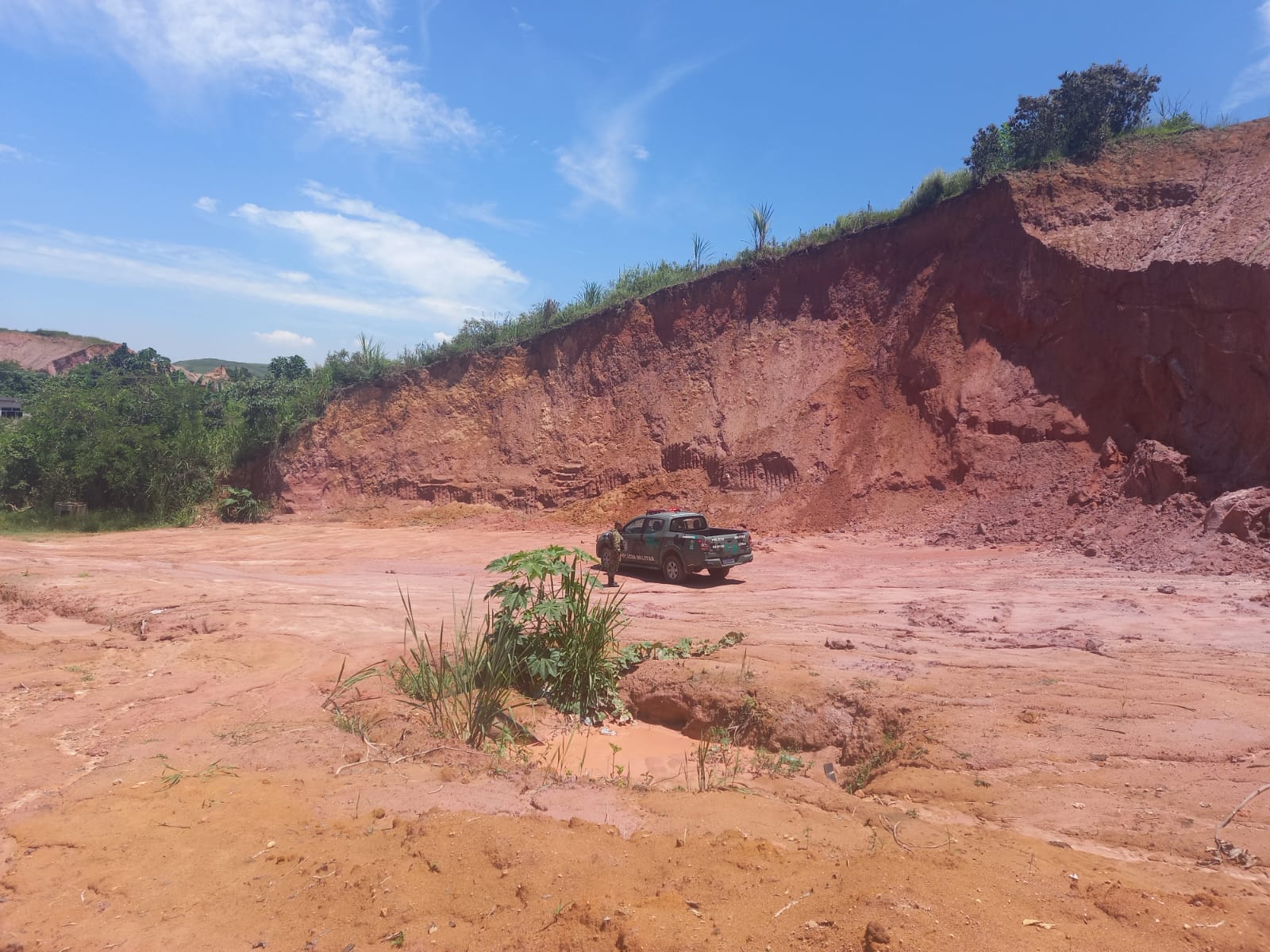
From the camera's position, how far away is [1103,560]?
545 inches

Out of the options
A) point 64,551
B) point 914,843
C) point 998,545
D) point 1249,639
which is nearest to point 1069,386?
point 998,545

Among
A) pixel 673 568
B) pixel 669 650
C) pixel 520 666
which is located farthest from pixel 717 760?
pixel 673 568

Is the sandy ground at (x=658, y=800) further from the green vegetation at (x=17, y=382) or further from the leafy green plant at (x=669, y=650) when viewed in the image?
the green vegetation at (x=17, y=382)

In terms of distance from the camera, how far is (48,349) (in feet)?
284

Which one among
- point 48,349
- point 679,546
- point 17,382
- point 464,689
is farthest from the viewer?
point 48,349

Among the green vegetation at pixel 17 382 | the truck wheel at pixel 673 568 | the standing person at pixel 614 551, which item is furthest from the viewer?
the green vegetation at pixel 17 382

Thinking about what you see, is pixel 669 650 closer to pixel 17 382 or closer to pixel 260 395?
pixel 260 395

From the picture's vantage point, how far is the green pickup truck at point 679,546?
14.0 meters

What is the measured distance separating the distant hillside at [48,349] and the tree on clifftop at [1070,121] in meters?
91.8

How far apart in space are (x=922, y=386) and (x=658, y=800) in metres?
20.1

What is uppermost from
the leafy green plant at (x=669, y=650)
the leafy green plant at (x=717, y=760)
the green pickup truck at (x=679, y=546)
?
the green pickup truck at (x=679, y=546)

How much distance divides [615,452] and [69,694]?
21255mm

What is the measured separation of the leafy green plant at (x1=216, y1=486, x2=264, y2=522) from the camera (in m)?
29.7

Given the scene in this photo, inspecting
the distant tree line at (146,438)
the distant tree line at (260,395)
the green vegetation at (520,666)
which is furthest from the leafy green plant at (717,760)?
the distant tree line at (146,438)
